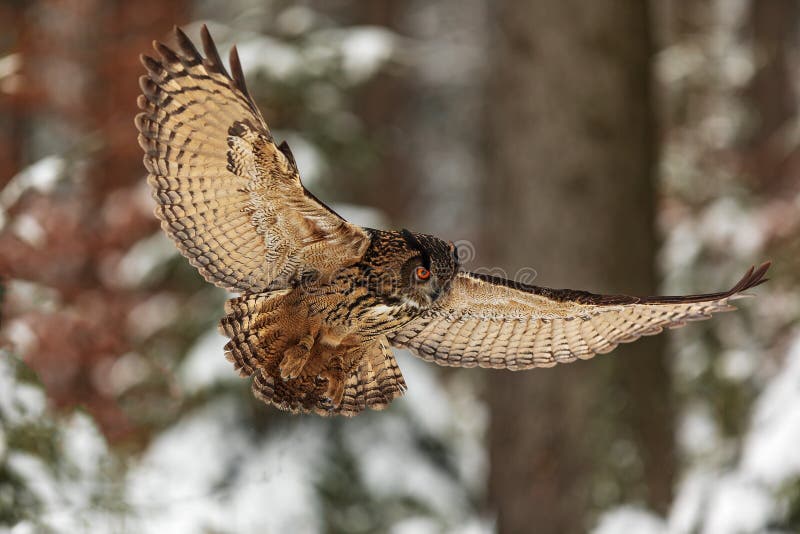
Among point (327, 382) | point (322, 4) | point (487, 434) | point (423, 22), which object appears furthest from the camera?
point (423, 22)

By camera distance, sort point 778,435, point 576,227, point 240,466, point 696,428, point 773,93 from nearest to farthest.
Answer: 1. point 778,435
2. point 240,466
3. point 576,227
4. point 696,428
5. point 773,93

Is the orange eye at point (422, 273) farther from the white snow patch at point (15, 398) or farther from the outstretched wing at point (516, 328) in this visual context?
the white snow patch at point (15, 398)

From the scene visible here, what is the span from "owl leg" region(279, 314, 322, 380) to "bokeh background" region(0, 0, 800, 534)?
996 millimetres

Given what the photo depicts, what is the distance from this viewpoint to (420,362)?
6.15 metres

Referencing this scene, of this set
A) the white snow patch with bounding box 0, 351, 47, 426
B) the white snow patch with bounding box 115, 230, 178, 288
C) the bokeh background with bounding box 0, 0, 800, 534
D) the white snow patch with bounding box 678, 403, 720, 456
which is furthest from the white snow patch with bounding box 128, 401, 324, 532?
the white snow patch with bounding box 678, 403, 720, 456

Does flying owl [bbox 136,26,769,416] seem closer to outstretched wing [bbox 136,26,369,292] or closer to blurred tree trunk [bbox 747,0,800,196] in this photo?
outstretched wing [bbox 136,26,369,292]

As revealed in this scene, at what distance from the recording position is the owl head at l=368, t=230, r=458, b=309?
98.0 inches

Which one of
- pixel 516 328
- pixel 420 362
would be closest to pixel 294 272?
pixel 516 328

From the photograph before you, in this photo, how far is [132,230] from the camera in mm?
7719

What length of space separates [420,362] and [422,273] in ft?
12.2

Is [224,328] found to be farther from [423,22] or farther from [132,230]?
[423,22]

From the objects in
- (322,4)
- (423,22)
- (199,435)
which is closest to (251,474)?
(199,435)

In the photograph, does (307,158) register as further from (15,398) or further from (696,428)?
(696,428)

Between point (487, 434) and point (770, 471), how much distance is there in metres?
2.67
